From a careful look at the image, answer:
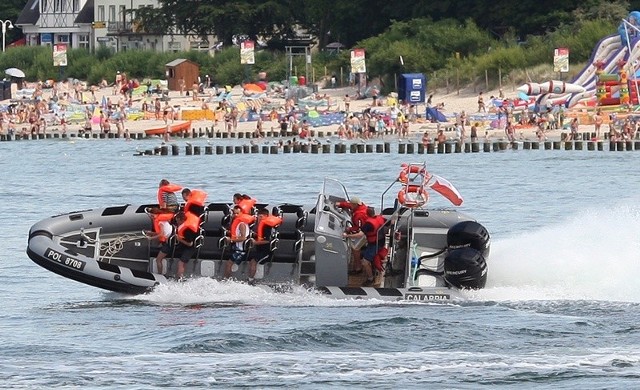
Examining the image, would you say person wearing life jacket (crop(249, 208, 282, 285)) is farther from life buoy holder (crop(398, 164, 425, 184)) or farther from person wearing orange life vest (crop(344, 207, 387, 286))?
life buoy holder (crop(398, 164, 425, 184))

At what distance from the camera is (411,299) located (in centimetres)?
2048

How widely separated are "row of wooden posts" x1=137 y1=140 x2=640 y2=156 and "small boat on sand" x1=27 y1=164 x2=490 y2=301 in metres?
32.4

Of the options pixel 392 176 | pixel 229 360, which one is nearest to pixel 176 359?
pixel 229 360

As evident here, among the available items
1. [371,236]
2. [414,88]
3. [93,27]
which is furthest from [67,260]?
[93,27]

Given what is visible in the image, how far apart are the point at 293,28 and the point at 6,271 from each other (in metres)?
60.3

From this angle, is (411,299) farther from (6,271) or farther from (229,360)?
(6,271)

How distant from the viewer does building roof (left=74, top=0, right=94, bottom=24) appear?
105 metres

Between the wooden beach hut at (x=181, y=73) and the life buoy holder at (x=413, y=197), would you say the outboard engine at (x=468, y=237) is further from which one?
the wooden beach hut at (x=181, y=73)

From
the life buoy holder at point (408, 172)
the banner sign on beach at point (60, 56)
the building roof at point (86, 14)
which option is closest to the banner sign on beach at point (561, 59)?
the banner sign on beach at point (60, 56)

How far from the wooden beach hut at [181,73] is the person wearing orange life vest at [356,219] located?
58418mm

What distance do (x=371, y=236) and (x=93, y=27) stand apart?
8444cm

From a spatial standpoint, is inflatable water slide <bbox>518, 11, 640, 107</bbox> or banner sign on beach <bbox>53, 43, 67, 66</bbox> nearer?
inflatable water slide <bbox>518, 11, 640, 107</bbox>

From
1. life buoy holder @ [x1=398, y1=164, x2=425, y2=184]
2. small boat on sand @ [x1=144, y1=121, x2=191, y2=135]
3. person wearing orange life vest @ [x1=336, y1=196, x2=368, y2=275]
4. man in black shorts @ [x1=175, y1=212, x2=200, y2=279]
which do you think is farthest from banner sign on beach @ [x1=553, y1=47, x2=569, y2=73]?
man in black shorts @ [x1=175, y1=212, x2=200, y2=279]

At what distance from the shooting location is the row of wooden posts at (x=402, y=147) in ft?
178
